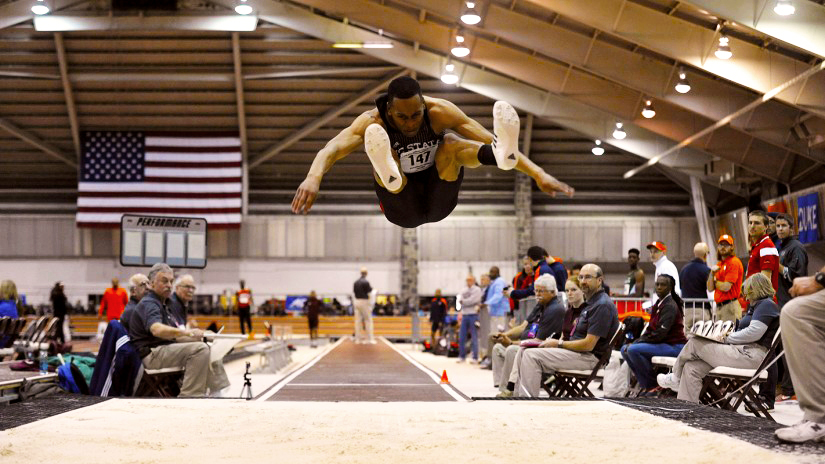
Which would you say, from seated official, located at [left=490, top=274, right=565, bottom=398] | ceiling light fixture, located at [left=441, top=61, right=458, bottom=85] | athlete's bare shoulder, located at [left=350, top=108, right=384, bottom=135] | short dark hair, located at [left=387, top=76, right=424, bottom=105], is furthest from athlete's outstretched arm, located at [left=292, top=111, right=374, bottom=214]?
ceiling light fixture, located at [left=441, top=61, right=458, bottom=85]

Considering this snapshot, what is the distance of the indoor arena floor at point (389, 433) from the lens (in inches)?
163

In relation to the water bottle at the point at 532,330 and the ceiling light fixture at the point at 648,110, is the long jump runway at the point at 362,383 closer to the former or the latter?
the water bottle at the point at 532,330

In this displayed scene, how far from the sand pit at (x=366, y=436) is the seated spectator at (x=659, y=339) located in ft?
7.81

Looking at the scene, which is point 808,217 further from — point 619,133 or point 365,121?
point 365,121

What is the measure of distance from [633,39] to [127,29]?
1395cm

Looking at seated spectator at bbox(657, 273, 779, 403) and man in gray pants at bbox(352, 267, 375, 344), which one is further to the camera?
man in gray pants at bbox(352, 267, 375, 344)

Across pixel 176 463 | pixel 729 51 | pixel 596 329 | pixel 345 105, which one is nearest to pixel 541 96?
pixel 345 105

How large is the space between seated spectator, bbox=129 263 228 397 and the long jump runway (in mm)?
642

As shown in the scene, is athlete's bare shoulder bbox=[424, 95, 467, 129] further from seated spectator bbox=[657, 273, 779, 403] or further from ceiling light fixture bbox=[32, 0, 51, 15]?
ceiling light fixture bbox=[32, 0, 51, 15]

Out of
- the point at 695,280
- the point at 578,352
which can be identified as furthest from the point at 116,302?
the point at 578,352

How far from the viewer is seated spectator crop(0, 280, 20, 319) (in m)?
11.5

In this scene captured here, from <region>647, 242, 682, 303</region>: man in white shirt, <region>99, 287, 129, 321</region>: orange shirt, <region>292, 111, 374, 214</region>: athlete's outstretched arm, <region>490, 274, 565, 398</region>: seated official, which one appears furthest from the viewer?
<region>99, 287, 129, 321</region>: orange shirt

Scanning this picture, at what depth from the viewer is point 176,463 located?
3998 millimetres

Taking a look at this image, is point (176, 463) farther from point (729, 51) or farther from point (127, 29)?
point (127, 29)
